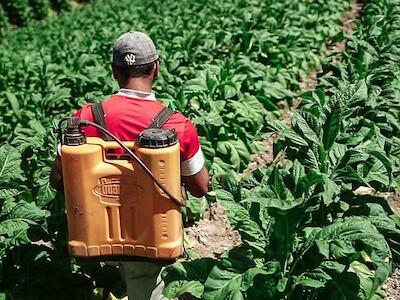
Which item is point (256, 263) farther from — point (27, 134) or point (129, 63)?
point (27, 134)

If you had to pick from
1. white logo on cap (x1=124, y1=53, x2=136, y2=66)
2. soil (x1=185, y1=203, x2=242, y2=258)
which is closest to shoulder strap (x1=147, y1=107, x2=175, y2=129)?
white logo on cap (x1=124, y1=53, x2=136, y2=66)

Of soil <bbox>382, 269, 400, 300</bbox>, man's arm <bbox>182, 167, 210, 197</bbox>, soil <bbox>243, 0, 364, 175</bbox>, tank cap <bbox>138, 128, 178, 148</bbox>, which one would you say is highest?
tank cap <bbox>138, 128, 178, 148</bbox>

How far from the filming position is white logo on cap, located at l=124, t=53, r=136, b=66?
317 cm

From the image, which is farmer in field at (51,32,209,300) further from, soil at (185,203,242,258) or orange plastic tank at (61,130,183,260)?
soil at (185,203,242,258)

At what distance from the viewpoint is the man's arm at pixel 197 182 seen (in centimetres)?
332

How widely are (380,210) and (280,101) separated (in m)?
4.11

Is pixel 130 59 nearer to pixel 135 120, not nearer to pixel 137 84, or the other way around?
pixel 137 84

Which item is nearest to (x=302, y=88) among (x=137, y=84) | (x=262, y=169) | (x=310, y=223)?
(x=262, y=169)

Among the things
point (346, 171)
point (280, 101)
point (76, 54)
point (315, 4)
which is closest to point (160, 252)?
point (346, 171)

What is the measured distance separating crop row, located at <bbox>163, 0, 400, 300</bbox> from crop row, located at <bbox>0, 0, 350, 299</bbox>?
0.55 metres

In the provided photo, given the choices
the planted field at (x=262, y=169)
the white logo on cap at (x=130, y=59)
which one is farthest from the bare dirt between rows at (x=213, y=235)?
the white logo on cap at (x=130, y=59)

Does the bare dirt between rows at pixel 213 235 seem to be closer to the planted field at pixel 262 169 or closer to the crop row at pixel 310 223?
the planted field at pixel 262 169

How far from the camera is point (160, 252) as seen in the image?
3152mm

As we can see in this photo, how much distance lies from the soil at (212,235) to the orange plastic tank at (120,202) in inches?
75.7
